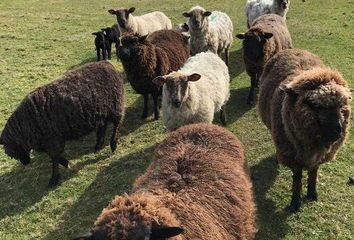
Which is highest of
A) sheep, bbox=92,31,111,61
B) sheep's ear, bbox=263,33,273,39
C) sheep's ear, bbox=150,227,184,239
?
sheep's ear, bbox=150,227,184,239

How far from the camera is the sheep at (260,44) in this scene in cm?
930

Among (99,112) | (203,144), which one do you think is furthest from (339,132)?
(99,112)

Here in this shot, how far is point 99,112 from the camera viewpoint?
24.8 feet

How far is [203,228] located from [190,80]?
3.86 m

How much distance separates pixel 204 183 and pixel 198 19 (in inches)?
284

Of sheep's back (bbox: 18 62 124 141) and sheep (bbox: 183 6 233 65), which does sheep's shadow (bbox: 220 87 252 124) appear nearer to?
sheep (bbox: 183 6 233 65)

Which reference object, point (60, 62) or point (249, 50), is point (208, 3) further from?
point (249, 50)

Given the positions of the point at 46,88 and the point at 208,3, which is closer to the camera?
the point at 46,88

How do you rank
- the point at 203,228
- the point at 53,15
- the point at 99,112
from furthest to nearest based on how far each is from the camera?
the point at 53,15, the point at 99,112, the point at 203,228

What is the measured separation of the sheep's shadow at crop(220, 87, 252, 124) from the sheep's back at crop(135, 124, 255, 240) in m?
4.47

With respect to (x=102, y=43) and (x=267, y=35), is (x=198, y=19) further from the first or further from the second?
(x=102, y=43)

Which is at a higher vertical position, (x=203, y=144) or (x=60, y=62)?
(x=203, y=144)

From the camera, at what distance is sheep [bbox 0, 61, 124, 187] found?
7102 mm

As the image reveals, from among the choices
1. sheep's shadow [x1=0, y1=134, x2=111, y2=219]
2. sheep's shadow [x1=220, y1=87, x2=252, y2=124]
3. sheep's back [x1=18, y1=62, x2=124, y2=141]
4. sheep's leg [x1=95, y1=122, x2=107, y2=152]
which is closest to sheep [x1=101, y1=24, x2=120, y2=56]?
sheep's shadow [x1=220, y1=87, x2=252, y2=124]
